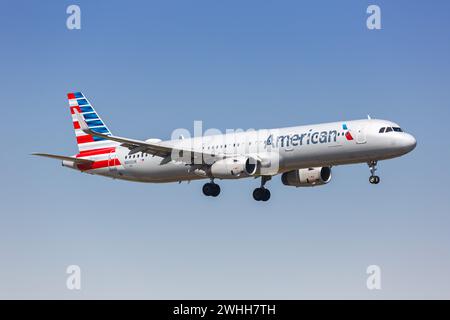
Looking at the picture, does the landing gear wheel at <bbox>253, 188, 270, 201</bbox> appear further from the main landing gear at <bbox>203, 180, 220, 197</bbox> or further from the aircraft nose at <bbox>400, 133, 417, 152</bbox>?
the aircraft nose at <bbox>400, 133, 417, 152</bbox>

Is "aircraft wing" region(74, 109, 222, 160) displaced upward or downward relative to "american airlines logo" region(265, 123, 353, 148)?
upward

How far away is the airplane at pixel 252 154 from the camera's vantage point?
69.2 metres

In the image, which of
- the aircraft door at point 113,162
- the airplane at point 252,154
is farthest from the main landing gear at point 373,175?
the aircraft door at point 113,162

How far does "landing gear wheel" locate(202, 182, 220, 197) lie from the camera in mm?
76188

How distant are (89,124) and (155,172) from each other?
405 inches

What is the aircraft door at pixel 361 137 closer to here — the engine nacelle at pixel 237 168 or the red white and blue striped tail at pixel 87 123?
the engine nacelle at pixel 237 168

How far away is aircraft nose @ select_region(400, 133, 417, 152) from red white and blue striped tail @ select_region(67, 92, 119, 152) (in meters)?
23.5

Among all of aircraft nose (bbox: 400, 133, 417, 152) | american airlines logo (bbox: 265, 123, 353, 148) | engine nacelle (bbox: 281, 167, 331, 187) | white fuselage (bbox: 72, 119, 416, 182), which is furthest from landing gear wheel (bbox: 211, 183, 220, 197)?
aircraft nose (bbox: 400, 133, 417, 152)

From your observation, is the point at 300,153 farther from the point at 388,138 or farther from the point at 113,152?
the point at 113,152

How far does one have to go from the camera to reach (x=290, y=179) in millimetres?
77688

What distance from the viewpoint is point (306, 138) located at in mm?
70625

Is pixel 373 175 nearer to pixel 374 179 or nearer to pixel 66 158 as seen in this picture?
pixel 374 179
